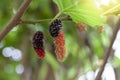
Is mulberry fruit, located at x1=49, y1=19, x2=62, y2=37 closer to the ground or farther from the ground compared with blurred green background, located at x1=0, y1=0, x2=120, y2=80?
closer to the ground

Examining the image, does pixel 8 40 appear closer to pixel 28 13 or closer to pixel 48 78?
pixel 28 13

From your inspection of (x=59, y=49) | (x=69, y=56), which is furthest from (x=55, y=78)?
(x=59, y=49)

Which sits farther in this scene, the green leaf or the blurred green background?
the blurred green background

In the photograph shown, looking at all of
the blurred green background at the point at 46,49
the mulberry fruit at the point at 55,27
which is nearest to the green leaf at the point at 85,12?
the mulberry fruit at the point at 55,27

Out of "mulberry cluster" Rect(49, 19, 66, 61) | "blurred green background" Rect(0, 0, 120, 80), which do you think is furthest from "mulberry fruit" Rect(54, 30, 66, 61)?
"blurred green background" Rect(0, 0, 120, 80)

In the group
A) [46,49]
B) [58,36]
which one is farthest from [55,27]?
[46,49]

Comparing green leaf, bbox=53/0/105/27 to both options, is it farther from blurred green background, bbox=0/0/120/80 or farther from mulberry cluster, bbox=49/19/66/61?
blurred green background, bbox=0/0/120/80

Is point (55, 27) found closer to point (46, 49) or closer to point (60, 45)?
point (60, 45)

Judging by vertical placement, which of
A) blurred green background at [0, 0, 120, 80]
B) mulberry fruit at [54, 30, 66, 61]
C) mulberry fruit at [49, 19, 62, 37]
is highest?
blurred green background at [0, 0, 120, 80]
